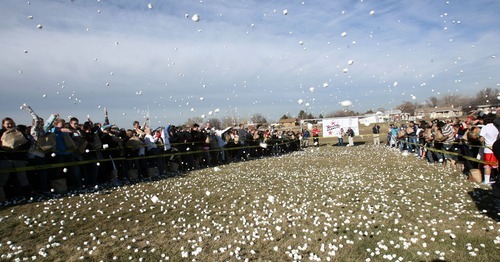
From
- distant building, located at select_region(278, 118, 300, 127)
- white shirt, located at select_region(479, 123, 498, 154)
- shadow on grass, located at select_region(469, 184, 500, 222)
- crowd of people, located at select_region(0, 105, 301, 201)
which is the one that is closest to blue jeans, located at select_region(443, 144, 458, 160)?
white shirt, located at select_region(479, 123, 498, 154)

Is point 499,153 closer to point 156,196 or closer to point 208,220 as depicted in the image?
point 208,220

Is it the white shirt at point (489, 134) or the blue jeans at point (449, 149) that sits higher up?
the white shirt at point (489, 134)

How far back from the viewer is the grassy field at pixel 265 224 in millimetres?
5406

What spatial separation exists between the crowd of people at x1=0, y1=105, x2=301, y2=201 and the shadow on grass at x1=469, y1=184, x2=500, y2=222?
1115 cm

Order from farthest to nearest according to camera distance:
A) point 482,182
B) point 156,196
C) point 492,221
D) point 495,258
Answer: point 482,182
point 156,196
point 492,221
point 495,258

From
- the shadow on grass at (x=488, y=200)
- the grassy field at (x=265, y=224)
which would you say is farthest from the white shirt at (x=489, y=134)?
the shadow on grass at (x=488, y=200)

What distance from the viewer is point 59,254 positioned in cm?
544

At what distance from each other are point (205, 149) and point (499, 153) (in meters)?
14.9

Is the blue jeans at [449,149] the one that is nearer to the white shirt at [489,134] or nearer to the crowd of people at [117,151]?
the crowd of people at [117,151]

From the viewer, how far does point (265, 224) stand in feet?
22.6

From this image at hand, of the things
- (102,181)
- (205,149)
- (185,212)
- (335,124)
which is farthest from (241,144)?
(335,124)

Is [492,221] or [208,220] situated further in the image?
[208,220]

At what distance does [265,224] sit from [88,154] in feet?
27.0

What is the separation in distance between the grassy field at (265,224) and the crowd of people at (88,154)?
1.53 metres
